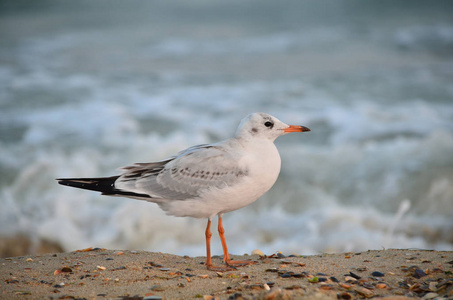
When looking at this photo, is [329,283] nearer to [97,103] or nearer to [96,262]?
[96,262]

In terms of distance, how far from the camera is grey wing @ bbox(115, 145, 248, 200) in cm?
513

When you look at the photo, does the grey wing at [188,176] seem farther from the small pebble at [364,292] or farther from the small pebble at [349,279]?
the small pebble at [364,292]

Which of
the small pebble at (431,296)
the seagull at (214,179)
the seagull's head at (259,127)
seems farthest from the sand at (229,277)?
the seagull's head at (259,127)

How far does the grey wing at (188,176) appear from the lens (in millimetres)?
5129

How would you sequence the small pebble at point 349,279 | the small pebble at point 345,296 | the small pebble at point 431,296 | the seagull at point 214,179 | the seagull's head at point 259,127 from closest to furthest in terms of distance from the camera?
the small pebble at point 345,296
the small pebble at point 431,296
the small pebble at point 349,279
the seagull at point 214,179
the seagull's head at point 259,127

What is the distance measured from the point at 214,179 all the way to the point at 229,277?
0.93 metres

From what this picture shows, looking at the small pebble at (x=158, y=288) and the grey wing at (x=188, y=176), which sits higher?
the grey wing at (x=188, y=176)

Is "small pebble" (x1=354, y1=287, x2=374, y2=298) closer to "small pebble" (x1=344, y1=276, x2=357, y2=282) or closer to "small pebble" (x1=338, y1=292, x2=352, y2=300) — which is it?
"small pebble" (x1=338, y1=292, x2=352, y2=300)

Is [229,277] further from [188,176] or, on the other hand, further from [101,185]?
[101,185]

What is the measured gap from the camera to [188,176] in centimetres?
528

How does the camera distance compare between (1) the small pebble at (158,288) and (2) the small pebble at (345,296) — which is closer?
(2) the small pebble at (345,296)

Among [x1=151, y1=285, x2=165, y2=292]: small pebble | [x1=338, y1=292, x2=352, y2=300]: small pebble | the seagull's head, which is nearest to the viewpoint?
[x1=338, y1=292, x2=352, y2=300]: small pebble

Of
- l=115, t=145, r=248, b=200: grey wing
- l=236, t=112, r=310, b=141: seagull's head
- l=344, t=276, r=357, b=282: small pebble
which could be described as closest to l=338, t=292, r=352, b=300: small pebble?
l=344, t=276, r=357, b=282: small pebble

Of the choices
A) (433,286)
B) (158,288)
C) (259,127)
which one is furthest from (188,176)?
(433,286)
